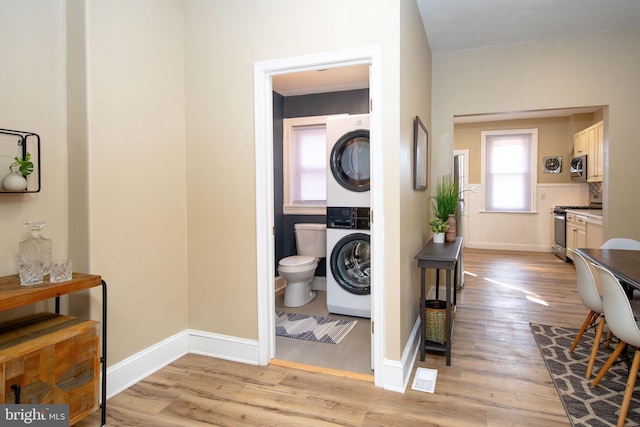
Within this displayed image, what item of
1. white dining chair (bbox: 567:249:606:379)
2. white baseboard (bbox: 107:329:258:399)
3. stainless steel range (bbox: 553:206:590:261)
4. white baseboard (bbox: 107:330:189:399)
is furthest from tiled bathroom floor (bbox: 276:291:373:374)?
stainless steel range (bbox: 553:206:590:261)

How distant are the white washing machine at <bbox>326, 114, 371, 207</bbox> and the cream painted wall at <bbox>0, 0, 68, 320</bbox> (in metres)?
2.22

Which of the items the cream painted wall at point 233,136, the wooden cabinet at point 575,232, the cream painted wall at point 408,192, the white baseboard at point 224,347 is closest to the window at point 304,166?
the cream painted wall at point 408,192

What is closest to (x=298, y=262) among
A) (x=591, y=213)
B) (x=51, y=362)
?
(x=51, y=362)

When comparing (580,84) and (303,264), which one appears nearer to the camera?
(580,84)

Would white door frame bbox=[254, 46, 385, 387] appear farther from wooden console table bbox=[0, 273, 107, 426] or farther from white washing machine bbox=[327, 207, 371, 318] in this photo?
white washing machine bbox=[327, 207, 371, 318]

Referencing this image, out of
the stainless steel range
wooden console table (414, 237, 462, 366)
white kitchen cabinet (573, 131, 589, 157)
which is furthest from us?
the stainless steel range

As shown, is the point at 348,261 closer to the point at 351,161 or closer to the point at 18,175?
the point at 351,161

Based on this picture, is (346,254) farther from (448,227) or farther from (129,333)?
(129,333)

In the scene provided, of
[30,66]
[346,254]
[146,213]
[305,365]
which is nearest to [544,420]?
[305,365]

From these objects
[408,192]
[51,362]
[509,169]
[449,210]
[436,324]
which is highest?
[509,169]

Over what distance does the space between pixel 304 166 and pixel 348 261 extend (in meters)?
1.55

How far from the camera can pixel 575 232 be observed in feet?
19.6

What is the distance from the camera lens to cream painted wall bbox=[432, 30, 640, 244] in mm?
3682

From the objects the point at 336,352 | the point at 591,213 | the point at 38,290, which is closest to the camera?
the point at 38,290
